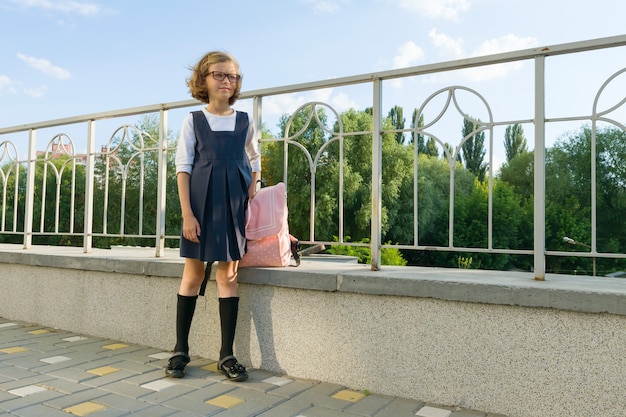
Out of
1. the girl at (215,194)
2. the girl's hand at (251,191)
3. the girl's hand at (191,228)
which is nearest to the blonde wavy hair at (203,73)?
the girl at (215,194)

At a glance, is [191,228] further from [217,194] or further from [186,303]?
[186,303]

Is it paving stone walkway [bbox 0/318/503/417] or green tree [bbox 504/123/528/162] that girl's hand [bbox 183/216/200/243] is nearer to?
paving stone walkway [bbox 0/318/503/417]

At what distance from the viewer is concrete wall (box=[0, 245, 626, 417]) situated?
2004 millimetres

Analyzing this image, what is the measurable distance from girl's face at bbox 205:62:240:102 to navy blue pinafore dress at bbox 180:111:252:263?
139 millimetres

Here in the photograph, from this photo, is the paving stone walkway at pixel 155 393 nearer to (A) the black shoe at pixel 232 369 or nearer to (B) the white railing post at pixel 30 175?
(A) the black shoe at pixel 232 369

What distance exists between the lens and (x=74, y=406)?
7.17ft

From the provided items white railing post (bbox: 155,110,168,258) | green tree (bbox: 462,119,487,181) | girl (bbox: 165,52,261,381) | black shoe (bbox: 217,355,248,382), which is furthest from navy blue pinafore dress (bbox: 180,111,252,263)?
green tree (bbox: 462,119,487,181)

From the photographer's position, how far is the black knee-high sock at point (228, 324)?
263 centimetres

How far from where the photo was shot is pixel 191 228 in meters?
2.54

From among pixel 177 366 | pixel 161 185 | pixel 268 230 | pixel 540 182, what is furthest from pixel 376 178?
pixel 161 185

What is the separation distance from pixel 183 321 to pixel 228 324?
26 centimetres

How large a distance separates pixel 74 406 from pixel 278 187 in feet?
4.66

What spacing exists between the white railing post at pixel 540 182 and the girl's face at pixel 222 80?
4.95ft

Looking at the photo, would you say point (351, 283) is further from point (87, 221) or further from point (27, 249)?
point (27, 249)
